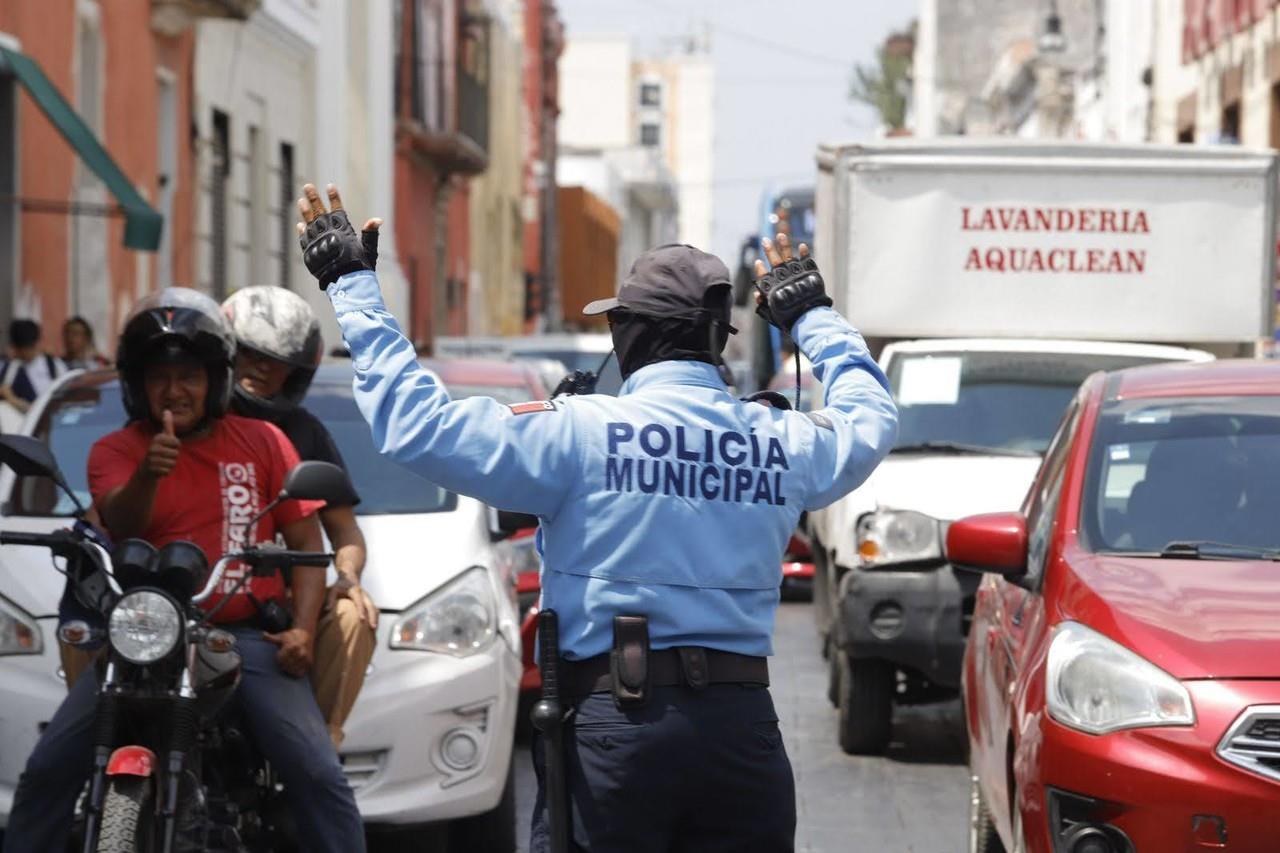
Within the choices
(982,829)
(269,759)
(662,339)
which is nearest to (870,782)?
(982,829)

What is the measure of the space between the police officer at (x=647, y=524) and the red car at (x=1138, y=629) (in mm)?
1326

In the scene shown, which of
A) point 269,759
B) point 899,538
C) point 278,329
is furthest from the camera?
point 899,538

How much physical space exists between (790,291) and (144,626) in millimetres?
1471

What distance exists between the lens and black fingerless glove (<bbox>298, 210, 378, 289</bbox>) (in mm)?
4322

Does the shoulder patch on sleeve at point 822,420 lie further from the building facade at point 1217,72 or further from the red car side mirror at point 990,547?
the building facade at point 1217,72

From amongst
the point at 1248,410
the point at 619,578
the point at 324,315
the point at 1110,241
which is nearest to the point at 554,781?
the point at 619,578

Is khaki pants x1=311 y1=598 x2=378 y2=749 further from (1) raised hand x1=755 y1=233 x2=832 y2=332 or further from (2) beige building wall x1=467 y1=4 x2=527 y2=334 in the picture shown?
(2) beige building wall x1=467 y1=4 x2=527 y2=334

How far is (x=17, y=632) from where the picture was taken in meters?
7.05

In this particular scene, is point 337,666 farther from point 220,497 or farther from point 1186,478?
point 1186,478

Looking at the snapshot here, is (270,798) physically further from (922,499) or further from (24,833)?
(922,499)

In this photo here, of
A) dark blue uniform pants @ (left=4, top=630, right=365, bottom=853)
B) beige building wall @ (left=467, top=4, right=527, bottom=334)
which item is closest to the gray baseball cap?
dark blue uniform pants @ (left=4, top=630, right=365, bottom=853)

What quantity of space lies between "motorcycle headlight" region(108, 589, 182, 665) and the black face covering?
1.17 meters

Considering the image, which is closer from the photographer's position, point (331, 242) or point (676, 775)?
Answer: point (676, 775)

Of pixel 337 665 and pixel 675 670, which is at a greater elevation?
pixel 675 670
